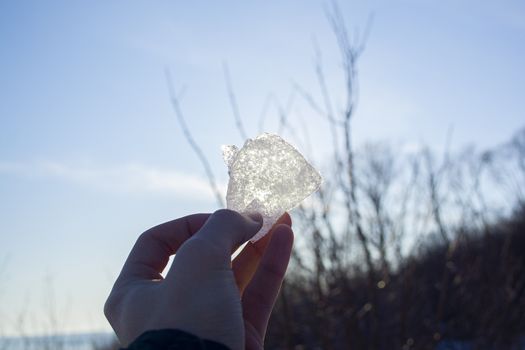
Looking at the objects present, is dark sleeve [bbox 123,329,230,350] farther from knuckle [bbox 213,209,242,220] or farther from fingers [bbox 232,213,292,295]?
fingers [bbox 232,213,292,295]

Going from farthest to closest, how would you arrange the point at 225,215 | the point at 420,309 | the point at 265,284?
the point at 420,309
the point at 265,284
the point at 225,215

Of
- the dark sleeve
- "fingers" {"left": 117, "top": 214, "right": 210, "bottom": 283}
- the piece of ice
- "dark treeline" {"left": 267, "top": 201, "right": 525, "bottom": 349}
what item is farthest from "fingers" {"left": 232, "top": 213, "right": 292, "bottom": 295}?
"dark treeline" {"left": 267, "top": 201, "right": 525, "bottom": 349}

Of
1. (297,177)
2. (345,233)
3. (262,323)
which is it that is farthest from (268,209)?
(345,233)

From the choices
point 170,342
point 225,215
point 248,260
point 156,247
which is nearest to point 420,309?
point 248,260

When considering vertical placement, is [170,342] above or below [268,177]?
below

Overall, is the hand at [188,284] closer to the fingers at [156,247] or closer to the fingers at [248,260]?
the fingers at [156,247]

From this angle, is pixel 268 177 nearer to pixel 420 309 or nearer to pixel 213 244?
pixel 213 244

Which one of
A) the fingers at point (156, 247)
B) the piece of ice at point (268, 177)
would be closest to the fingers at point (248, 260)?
the piece of ice at point (268, 177)
